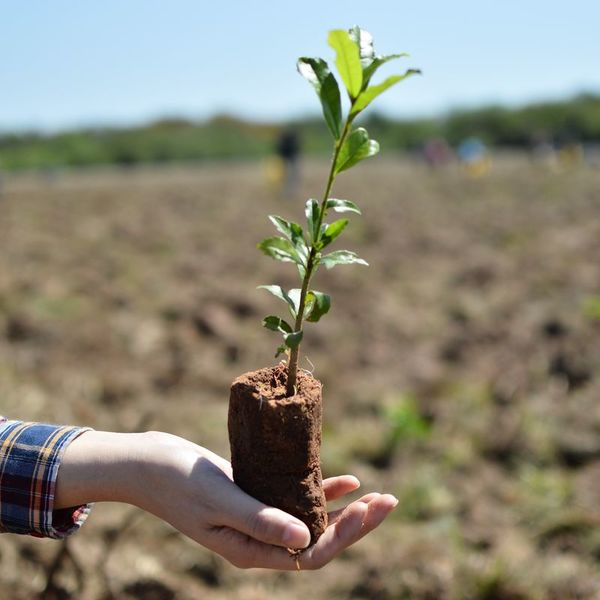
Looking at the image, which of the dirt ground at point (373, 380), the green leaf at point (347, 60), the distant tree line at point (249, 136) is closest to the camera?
the green leaf at point (347, 60)

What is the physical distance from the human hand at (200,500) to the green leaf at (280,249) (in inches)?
17.4

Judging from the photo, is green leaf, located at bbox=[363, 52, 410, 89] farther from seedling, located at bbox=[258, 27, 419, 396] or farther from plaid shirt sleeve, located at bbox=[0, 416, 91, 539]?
plaid shirt sleeve, located at bbox=[0, 416, 91, 539]

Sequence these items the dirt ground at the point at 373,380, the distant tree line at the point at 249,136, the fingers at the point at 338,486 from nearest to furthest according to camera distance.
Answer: the fingers at the point at 338,486
the dirt ground at the point at 373,380
the distant tree line at the point at 249,136

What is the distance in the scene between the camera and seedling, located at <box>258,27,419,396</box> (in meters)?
1.30

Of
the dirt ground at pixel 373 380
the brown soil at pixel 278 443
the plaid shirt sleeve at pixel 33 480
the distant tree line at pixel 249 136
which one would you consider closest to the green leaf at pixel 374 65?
the brown soil at pixel 278 443

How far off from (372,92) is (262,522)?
0.80 metres

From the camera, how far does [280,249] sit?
141 centimetres

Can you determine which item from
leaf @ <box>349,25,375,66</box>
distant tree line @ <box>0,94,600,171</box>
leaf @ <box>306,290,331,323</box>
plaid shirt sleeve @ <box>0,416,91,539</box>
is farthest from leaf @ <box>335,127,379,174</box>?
distant tree line @ <box>0,94,600,171</box>

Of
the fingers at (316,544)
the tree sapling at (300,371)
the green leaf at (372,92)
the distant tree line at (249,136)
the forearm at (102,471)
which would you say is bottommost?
the fingers at (316,544)

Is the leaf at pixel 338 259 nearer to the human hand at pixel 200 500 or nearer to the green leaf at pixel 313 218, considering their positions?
the green leaf at pixel 313 218

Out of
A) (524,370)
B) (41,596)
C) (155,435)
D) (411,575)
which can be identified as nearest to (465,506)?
(411,575)

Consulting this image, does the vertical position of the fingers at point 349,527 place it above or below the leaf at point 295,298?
below

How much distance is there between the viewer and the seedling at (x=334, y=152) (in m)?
1.30

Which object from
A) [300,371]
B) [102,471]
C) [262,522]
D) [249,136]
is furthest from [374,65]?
[249,136]
